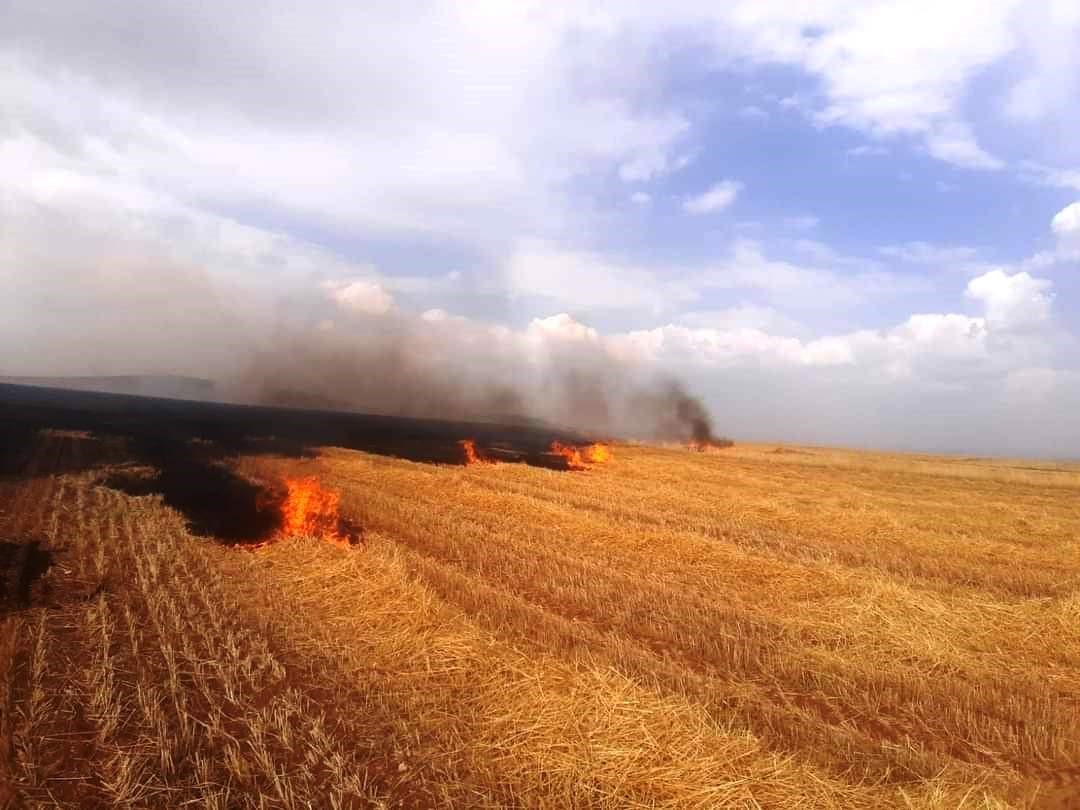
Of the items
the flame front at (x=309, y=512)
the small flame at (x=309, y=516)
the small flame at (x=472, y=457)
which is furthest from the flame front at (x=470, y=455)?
the small flame at (x=309, y=516)

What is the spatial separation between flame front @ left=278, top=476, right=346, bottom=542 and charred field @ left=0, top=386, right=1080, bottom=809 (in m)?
0.16

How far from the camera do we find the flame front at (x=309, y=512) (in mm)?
13219

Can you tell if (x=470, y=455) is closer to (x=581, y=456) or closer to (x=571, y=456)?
(x=571, y=456)

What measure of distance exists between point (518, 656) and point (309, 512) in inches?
358

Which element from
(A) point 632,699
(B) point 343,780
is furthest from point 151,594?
(A) point 632,699

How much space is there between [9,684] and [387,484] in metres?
13.5

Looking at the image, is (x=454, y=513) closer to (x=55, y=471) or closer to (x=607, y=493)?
(x=607, y=493)

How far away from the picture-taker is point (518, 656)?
777 centimetres

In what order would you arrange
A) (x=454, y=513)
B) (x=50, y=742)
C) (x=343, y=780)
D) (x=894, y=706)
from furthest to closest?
(x=454, y=513) < (x=894, y=706) < (x=50, y=742) < (x=343, y=780)

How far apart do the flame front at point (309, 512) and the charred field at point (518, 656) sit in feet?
0.53

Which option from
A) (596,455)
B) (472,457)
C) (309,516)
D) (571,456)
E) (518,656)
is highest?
(596,455)

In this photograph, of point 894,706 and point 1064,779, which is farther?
point 894,706

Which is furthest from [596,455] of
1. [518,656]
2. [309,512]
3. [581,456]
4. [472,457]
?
[518,656]

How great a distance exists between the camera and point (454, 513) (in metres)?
15.9
